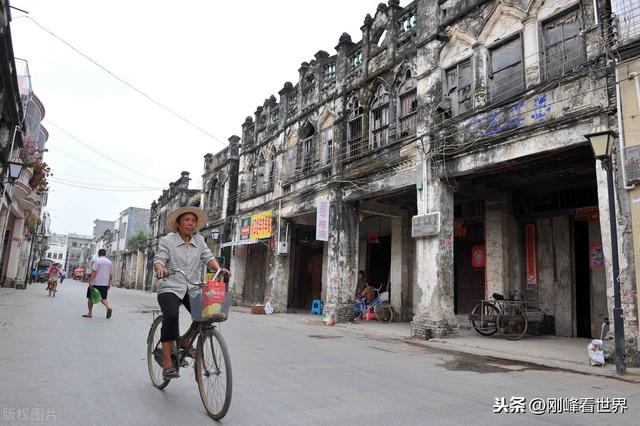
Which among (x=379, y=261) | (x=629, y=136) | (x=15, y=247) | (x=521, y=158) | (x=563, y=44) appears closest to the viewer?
(x=629, y=136)

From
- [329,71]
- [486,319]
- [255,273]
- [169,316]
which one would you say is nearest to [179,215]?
[169,316]

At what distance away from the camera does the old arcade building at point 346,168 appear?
13.6m

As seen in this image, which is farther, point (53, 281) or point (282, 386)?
point (53, 281)

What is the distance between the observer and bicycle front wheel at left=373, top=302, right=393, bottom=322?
608 inches

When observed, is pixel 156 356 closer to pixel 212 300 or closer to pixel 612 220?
pixel 212 300

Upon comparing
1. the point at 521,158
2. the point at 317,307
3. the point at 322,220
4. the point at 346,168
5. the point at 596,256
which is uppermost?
the point at 346,168

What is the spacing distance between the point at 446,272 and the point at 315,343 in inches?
157

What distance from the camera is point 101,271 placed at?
11.2 meters

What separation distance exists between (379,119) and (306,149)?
4733 millimetres

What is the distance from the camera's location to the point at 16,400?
387cm

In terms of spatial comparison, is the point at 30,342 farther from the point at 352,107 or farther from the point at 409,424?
the point at 352,107

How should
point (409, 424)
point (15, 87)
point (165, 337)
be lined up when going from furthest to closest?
point (15, 87), point (165, 337), point (409, 424)

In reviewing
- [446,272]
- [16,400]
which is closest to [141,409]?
[16,400]

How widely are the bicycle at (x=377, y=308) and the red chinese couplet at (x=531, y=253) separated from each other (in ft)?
15.9
